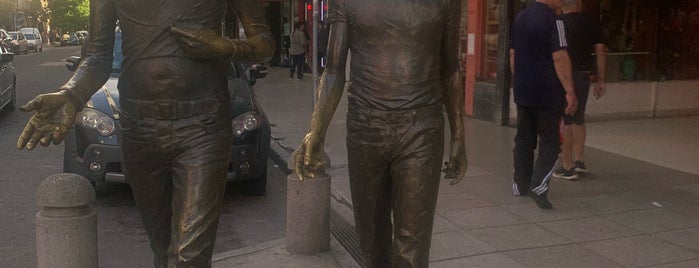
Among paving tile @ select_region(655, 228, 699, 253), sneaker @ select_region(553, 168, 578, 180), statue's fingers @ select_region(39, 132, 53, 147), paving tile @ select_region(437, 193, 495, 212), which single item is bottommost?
paving tile @ select_region(437, 193, 495, 212)

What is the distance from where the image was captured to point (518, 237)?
5.84m

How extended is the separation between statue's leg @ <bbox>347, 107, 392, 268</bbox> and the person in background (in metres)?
18.4

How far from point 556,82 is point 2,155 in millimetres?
7451

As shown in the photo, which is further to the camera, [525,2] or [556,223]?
[525,2]

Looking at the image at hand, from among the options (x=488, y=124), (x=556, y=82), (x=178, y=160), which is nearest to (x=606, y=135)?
(x=488, y=124)

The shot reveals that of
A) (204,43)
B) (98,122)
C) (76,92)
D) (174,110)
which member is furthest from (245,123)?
(204,43)

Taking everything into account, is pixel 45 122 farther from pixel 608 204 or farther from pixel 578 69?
→ pixel 578 69

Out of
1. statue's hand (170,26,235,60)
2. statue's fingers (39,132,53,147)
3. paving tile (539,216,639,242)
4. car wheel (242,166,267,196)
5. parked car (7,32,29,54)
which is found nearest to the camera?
statue's hand (170,26,235,60)

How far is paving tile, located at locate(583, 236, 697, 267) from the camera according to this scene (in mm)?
5266

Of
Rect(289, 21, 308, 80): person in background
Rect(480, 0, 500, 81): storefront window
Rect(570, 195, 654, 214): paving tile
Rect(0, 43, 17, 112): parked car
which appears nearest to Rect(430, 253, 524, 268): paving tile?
Rect(570, 195, 654, 214): paving tile

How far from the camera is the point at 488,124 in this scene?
1204cm

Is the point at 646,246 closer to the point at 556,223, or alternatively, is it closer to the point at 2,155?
the point at 556,223

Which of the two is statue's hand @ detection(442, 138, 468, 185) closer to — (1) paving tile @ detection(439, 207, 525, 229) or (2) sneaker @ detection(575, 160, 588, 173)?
(1) paving tile @ detection(439, 207, 525, 229)

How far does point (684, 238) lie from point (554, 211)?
1.13 metres
